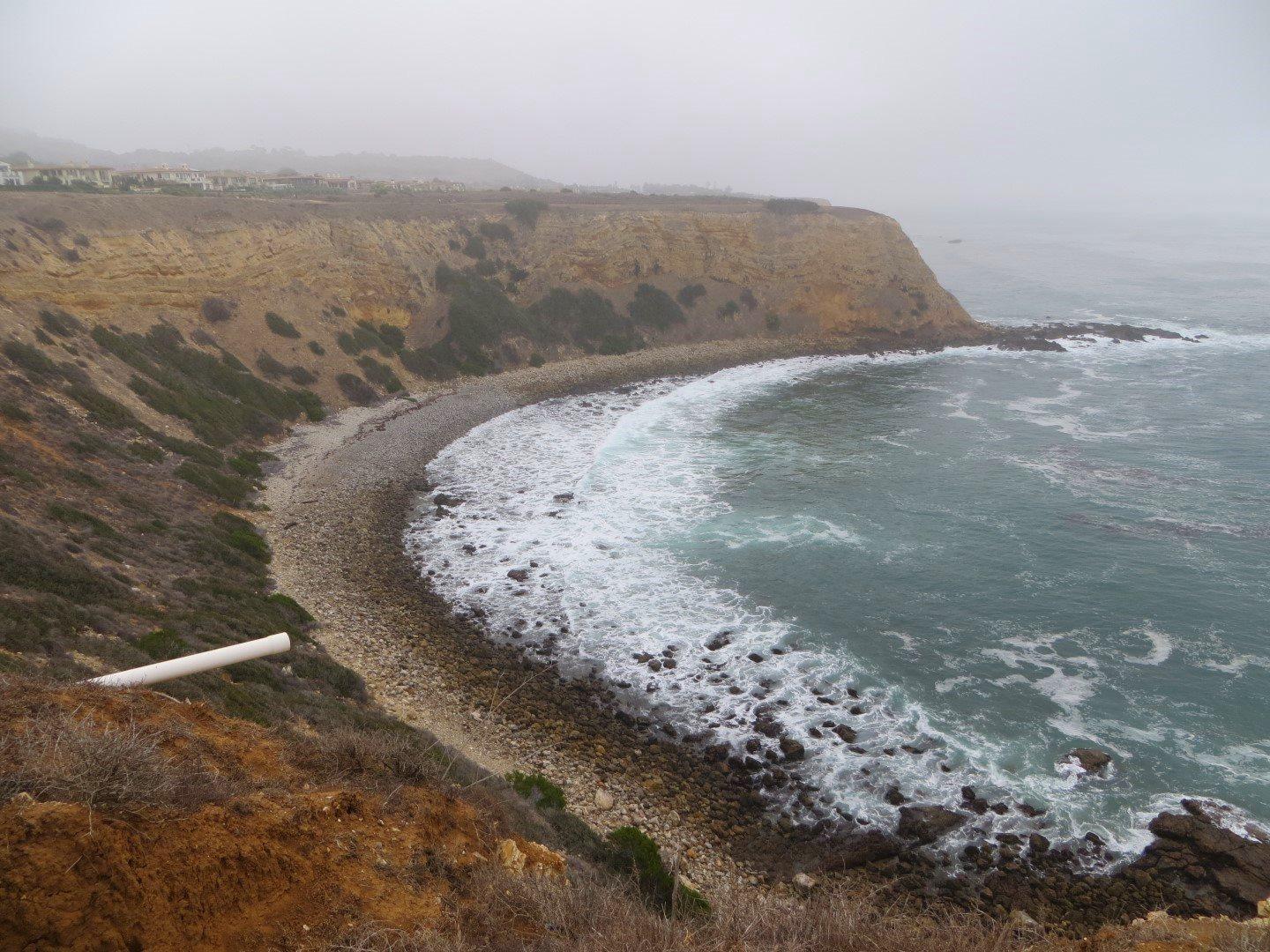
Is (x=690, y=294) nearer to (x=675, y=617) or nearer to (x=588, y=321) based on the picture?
(x=588, y=321)

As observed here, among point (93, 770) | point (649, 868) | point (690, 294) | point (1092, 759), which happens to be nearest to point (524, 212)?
point (690, 294)

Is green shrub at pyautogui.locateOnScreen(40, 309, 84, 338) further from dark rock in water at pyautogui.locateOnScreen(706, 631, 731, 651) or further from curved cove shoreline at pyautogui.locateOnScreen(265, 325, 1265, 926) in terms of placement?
dark rock in water at pyautogui.locateOnScreen(706, 631, 731, 651)

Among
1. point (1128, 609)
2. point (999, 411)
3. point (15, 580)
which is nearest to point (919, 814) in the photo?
point (1128, 609)

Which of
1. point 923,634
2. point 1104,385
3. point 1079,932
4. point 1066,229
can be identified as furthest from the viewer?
point 1066,229

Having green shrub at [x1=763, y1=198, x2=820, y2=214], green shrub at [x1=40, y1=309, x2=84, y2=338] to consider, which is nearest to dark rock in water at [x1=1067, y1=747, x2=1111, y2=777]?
green shrub at [x1=40, y1=309, x2=84, y2=338]

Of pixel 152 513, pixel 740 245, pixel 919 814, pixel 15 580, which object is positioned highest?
pixel 740 245

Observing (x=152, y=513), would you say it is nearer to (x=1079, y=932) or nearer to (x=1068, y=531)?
(x=1079, y=932)
